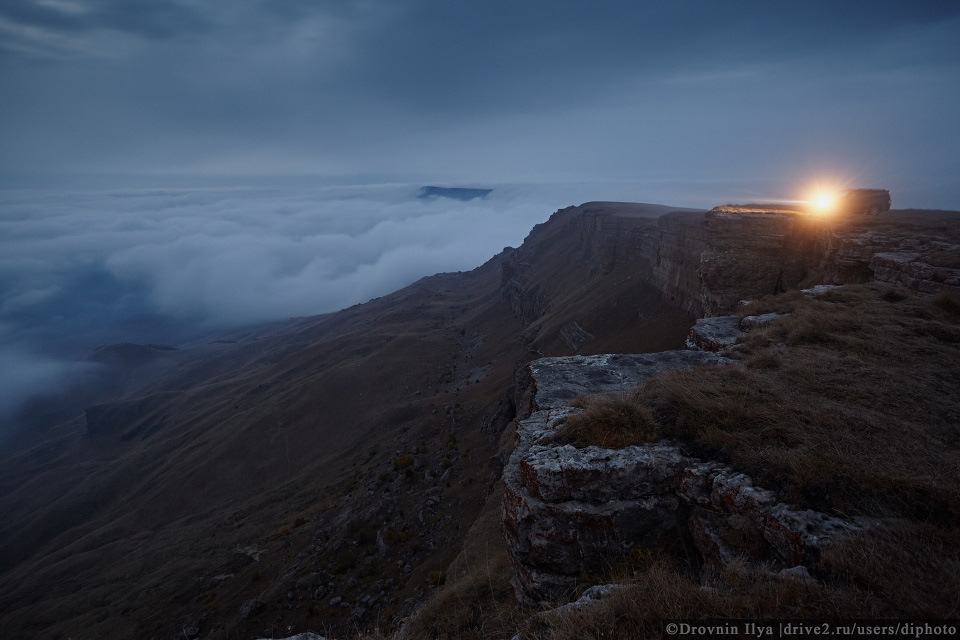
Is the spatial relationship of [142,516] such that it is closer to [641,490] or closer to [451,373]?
[451,373]

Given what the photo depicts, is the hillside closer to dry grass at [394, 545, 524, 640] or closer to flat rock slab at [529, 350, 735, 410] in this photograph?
dry grass at [394, 545, 524, 640]

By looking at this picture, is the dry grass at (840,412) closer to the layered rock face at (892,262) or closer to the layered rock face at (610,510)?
the layered rock face at (610,510)

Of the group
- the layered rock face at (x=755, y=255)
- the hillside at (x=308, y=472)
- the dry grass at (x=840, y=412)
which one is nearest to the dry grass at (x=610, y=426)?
the dry grass at (x=840, y=412)

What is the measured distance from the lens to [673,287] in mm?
31656

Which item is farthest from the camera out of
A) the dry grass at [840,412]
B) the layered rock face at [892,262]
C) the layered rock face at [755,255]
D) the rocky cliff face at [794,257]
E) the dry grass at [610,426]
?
the layered rock face at [755,255]

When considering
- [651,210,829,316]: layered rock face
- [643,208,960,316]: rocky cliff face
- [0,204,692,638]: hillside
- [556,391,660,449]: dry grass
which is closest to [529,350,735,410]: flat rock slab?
[556,391,660,449]: dry grass

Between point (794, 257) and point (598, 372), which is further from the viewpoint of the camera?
point (794, 257)

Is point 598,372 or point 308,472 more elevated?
point 598,372

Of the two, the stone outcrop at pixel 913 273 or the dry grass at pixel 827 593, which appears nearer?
the dry grass at pixel 827 593

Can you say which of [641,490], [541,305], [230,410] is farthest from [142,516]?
[641,490]

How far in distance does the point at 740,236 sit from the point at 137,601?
42.2 m

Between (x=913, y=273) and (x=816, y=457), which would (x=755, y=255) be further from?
(x=816, y=457)

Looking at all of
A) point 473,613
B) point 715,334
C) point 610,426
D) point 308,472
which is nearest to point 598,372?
point 610,426

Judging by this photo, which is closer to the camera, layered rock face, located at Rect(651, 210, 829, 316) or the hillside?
layered rock face, located at Rect(651, 210, 829, 316)
